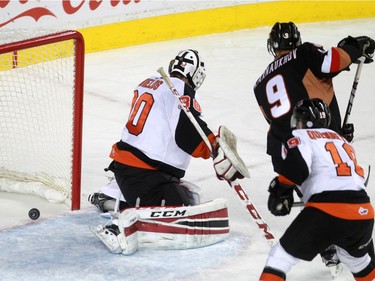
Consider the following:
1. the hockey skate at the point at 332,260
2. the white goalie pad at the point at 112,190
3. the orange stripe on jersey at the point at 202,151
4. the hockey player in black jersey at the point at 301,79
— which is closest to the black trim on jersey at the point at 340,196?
the hockey skate at the point at 332,260

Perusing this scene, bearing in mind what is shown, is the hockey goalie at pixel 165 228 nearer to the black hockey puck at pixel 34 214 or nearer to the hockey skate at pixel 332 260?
the black hockey puck at pixel 34 214

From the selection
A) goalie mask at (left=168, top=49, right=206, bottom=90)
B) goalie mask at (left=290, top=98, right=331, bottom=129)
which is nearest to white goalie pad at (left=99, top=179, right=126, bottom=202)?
goalie mask at (left=168, top=49, right=206, bottom=90)

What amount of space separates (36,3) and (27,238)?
3.05 m

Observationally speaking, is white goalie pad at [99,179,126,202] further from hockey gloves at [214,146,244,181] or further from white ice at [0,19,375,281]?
hockey gloves at [214,146,244,181]

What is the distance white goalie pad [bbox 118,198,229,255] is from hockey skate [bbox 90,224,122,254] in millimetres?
33

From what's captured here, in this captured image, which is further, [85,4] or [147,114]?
[85,4]

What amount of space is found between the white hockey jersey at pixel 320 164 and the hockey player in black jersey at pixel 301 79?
2.00 feet

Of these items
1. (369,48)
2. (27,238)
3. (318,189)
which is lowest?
(27,238)

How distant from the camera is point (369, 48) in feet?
13.5

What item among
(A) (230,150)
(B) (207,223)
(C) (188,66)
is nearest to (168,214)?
(B) (207,223)

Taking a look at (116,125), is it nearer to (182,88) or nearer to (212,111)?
(212,111)

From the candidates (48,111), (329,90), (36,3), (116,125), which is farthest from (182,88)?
(36,3)

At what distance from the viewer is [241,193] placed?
383 centimetres

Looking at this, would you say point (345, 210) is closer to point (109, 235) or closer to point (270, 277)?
point (270, 277)
